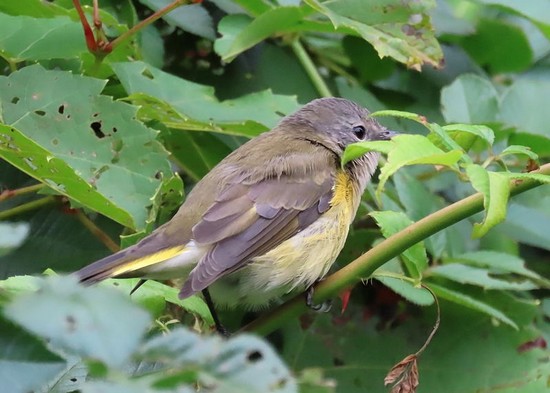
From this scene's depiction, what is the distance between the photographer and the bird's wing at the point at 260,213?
2.05 meters

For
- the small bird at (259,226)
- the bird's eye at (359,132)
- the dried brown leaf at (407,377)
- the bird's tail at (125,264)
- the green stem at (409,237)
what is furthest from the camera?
the bird's eye at (359,132)

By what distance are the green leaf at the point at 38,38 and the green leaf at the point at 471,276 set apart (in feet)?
3.50

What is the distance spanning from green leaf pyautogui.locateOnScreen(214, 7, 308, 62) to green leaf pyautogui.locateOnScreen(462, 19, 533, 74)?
85cm

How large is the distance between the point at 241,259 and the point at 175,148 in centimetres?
50

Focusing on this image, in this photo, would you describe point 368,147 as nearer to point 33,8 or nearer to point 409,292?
point 409,292

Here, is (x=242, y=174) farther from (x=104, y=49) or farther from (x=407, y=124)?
(x=407, y=124)

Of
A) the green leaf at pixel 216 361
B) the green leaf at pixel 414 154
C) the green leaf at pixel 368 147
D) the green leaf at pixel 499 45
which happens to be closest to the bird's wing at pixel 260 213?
the green leaf at pixel 368 147

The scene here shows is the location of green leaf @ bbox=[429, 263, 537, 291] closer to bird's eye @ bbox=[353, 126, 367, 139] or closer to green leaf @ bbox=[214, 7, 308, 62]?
bird's eye @ bbox=[353, 126, 367, 139]

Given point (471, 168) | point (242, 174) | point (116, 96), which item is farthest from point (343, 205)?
point (471, 168)

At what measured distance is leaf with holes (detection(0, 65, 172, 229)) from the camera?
205cm

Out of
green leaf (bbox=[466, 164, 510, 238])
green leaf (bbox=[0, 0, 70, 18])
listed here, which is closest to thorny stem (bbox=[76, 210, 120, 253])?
green leaf (bbox=[0, 0, 70, 18])

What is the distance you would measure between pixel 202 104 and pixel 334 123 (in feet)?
1.80

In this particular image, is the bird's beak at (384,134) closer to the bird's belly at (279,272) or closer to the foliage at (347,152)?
the foliage at (347,152)

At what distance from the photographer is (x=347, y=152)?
4.84ft
